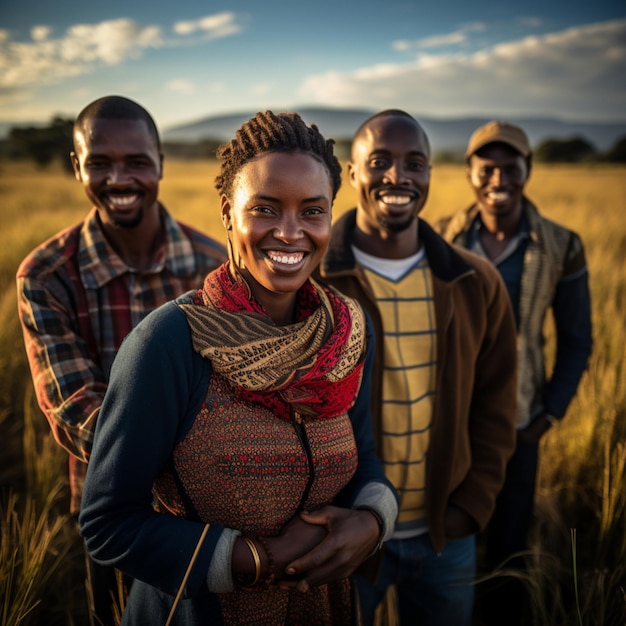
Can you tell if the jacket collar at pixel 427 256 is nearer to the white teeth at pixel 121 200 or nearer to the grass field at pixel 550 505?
the white teeth at pixel 121 200

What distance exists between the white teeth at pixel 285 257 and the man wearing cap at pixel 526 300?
1.80 m

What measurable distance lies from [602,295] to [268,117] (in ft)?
18.4

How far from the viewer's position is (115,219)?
6.97 ft

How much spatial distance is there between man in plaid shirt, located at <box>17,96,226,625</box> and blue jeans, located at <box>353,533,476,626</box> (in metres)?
1.12

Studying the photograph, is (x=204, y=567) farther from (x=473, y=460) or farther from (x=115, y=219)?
(x=115, y=219)

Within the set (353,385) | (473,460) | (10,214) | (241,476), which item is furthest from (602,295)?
(10,214)

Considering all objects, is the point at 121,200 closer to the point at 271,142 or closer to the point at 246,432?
the point at 271,142

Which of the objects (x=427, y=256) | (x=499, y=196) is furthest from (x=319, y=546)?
(x=499, y=196)

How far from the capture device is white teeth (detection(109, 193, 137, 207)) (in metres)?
2.10

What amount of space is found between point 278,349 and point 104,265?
110cm

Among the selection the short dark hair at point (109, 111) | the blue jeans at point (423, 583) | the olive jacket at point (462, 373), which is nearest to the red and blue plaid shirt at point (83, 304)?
the short dark hair at point (109, 111)

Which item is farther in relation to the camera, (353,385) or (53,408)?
(53,408)

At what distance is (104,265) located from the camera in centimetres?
Result: 204

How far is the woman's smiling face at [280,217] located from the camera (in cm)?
131
